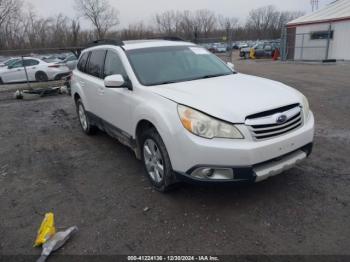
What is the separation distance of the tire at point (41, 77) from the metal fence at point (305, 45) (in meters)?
18.6

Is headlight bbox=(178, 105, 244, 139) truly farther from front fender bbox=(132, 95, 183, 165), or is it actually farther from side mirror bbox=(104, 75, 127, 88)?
side mirror bbox=(104, 75, 127, 88)

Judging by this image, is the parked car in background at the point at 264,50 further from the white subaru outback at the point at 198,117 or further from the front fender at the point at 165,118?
the front fender at the point at 165,118

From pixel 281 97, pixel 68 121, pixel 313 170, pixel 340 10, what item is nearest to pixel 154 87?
pixel 281 97

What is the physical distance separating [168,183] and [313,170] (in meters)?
2.08

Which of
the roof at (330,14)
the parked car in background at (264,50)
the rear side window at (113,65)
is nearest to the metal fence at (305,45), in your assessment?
the roof at (330,14)

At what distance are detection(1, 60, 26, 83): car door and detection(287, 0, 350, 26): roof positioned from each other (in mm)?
20305

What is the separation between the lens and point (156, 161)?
136 inches

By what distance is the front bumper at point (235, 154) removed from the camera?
2734 mm

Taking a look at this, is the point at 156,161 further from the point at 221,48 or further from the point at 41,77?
the point at 221,48

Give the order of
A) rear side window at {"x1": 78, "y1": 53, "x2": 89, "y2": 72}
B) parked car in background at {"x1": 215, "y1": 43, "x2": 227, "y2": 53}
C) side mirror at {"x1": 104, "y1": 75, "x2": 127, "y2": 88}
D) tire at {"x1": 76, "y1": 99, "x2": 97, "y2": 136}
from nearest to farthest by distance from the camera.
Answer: side mirror at {"x1": 104, "y1": 75, "x2": 127, "y2": 88} → rear side window at {"x1": 78, "y1": 53, "x2": 89, "y2": 72} → tire at {"x1": 76, "y1": 99, "x2": 97, "y2": 136} → parked car in background at {"x1": 215, "y1": 43, "x2": 227, "y2": 53}

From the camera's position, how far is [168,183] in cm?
328

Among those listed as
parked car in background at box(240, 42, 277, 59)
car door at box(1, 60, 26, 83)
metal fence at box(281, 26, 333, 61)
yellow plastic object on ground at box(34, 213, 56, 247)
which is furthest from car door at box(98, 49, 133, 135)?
parked car in background at box(240, 42, 277, 59)

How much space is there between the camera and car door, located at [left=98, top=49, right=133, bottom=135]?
153 inches

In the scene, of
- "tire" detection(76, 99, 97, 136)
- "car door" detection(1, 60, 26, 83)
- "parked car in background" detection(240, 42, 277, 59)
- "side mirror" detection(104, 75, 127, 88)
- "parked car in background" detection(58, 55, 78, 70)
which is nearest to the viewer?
"side mirror" detection(104, 75, 127, 88)
